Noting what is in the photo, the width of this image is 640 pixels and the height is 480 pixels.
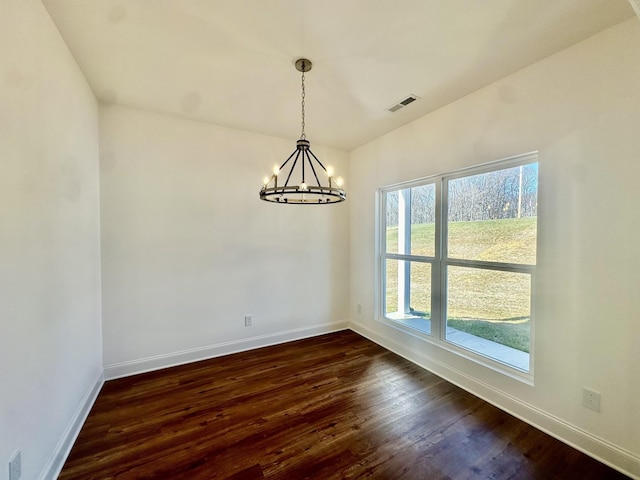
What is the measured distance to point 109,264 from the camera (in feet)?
9.02

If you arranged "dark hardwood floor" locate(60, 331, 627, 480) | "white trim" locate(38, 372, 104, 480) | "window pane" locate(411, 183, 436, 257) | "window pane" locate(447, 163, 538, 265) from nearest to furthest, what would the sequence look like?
1. "white trim" locate(38, 372, 104, 480)
2. "dark hardwood floor" locate(60, 331, 627, 480)
3. "window pane" locate(447, 163, 538, 265)
4. "window pane" locate(411, 183, 436, 257)

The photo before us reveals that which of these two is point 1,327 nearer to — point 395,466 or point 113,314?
point 113,314

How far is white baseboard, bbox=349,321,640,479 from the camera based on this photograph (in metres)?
1.70

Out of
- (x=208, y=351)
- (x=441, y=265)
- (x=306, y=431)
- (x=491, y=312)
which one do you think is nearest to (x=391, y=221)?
(x=441, y=265)

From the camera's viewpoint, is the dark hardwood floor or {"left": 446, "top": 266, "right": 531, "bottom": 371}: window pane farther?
{"left": 446, "top": 266, "right": 531, "bottom": 371}: window pane

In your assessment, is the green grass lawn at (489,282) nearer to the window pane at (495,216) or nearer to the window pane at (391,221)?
the window pane at (495,216)

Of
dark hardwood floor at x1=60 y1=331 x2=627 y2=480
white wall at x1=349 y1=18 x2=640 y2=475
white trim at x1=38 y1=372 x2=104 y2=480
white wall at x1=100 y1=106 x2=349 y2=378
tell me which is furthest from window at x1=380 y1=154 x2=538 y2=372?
white trim at x1=38 y1=372 x2=104 y2=480

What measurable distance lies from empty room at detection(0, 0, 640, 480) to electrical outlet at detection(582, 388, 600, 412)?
0.01 meters

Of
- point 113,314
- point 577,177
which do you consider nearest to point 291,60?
point 577,177

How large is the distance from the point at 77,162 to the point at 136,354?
6.63ft

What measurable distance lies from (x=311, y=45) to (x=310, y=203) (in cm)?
117

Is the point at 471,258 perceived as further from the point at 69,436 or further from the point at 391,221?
the point at 69,436

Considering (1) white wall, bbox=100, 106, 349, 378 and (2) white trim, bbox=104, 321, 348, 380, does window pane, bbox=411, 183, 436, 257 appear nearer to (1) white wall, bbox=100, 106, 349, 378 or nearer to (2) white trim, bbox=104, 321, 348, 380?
(1) white wall, bbox=100, 106, 349, 378

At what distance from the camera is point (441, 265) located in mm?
2959
